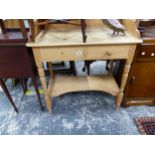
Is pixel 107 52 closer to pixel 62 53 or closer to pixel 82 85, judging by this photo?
pixel 62 53

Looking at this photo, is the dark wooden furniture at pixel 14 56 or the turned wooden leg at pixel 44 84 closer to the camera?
the dark wooden furniture at pixel 14 56

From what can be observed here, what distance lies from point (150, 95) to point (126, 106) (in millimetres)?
240

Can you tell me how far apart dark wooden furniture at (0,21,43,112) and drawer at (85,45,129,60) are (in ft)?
1.33

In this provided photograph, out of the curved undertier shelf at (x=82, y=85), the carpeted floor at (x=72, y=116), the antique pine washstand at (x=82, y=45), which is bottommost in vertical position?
the carpeted floor at (x=72, y=116)

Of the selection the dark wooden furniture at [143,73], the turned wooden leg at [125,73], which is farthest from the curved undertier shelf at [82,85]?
the dark wooden furniture at [143,73]

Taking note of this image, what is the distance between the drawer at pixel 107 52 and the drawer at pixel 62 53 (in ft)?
0.18

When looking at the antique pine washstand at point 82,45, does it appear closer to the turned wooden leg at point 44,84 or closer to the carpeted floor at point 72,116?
the turned wooden leg at point 44,84

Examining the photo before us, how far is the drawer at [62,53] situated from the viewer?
938mm

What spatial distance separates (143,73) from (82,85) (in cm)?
52

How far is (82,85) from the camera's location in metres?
1.35

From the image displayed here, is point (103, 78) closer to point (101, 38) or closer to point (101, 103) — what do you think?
point (101, 103)

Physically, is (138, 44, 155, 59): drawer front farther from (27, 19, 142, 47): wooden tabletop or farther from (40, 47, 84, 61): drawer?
(40, 47, 84, 61): drawer
